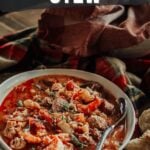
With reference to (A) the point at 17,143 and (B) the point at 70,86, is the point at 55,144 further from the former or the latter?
(B) the point at 70,86

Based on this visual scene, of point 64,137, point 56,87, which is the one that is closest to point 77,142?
point 64,137

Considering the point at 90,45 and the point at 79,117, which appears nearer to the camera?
the point at 79,117

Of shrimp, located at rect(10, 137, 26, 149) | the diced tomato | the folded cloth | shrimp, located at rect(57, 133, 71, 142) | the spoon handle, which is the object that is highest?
the folded cloth

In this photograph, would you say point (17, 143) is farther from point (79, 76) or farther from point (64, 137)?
point (79, 76)

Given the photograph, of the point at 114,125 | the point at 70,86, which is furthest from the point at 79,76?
the point at 114,125

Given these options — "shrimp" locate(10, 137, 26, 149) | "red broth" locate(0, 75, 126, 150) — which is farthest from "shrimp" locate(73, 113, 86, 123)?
"shrimp" locate(10, 137, 26, 149)

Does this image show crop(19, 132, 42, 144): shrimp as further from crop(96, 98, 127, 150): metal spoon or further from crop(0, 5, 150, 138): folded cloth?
crop(0, 5, 150, 138): folded cloth
